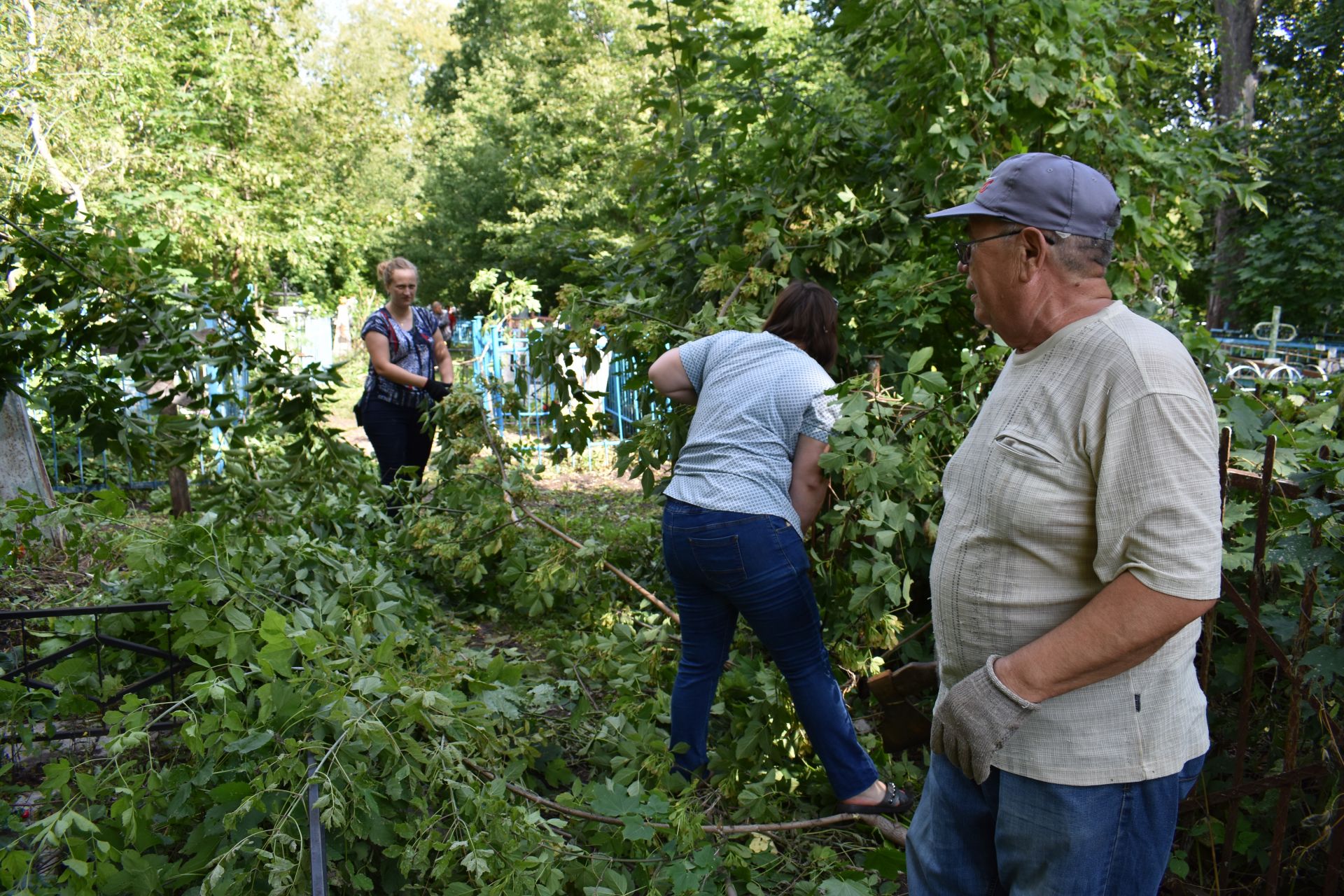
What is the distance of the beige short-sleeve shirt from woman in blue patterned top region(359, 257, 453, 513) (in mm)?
4115

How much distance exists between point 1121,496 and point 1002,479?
0.19 metres

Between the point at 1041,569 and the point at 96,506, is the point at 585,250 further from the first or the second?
the point at 1041,569

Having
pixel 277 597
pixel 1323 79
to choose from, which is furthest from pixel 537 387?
pixel 1323 79

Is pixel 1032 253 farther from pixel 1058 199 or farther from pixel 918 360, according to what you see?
pixel 918 360

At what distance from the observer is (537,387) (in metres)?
4.75

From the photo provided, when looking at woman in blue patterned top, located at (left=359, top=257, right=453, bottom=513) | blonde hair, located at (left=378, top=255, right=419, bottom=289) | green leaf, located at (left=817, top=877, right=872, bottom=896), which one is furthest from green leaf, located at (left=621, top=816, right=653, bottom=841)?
blonde hair, located at (left=378, top=255, right=419, bottom=289)

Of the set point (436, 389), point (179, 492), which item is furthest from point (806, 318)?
point (179, 492)

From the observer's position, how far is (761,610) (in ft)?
9.23

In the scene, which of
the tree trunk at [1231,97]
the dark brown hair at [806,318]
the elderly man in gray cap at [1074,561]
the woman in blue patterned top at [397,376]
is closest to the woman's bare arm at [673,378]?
the dark brown hair at [806,318]

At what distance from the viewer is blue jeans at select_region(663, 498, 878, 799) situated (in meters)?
2.79

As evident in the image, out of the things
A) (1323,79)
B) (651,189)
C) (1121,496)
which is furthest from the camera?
(1323,79)

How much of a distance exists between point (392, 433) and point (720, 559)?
3109 mm

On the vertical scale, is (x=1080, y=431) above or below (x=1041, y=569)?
above

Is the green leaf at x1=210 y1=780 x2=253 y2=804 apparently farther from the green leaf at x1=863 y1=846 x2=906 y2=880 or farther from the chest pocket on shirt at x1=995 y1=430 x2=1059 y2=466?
the chest pocket on shirt at x1=995 y1=430 x2=1059 y2=466
